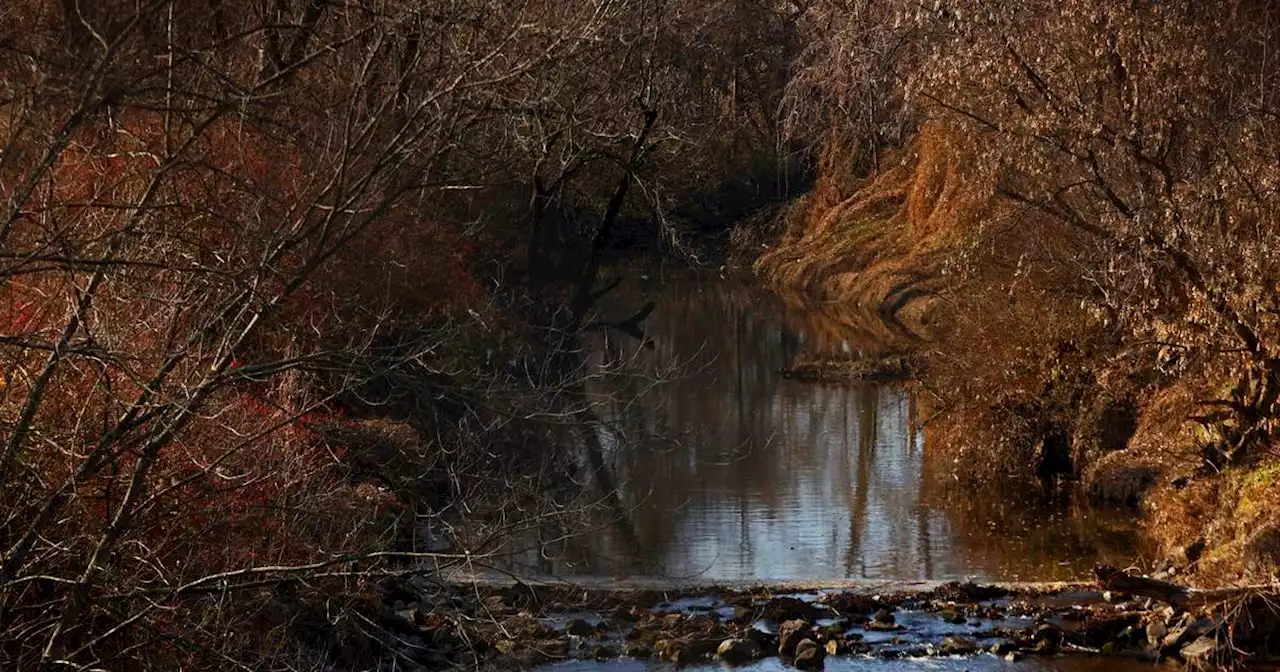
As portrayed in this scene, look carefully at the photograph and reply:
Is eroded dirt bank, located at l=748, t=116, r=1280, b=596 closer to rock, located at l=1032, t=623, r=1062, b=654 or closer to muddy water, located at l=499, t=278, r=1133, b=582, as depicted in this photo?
muddy water, located at l=499, t=278, r=1133, b=582

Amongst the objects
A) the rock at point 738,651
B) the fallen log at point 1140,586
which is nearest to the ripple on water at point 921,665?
the rock at point 738,651

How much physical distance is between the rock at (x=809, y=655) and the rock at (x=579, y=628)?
187 cm

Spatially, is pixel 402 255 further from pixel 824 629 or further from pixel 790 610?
pixel 824 629

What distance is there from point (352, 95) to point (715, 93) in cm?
3686

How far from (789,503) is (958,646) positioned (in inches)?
268

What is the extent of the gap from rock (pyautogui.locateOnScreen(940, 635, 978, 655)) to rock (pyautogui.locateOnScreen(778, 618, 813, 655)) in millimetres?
1185

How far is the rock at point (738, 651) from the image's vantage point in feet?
45.5

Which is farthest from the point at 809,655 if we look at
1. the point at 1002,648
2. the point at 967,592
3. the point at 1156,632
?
the point at 1156,632

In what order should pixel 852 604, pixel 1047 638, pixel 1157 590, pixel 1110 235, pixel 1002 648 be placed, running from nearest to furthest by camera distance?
pixel 1002 648 < pixel 1047 638 < pixel 1157 590 < pixel 852 604 < pixel 1110 235

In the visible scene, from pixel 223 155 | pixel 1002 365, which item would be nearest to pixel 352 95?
pixel 223 155

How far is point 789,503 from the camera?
67.5 ft

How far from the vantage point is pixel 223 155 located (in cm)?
888

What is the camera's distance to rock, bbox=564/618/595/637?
14312mm

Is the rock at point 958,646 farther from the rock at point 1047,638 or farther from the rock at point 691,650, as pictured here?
the rock at point 691,650
